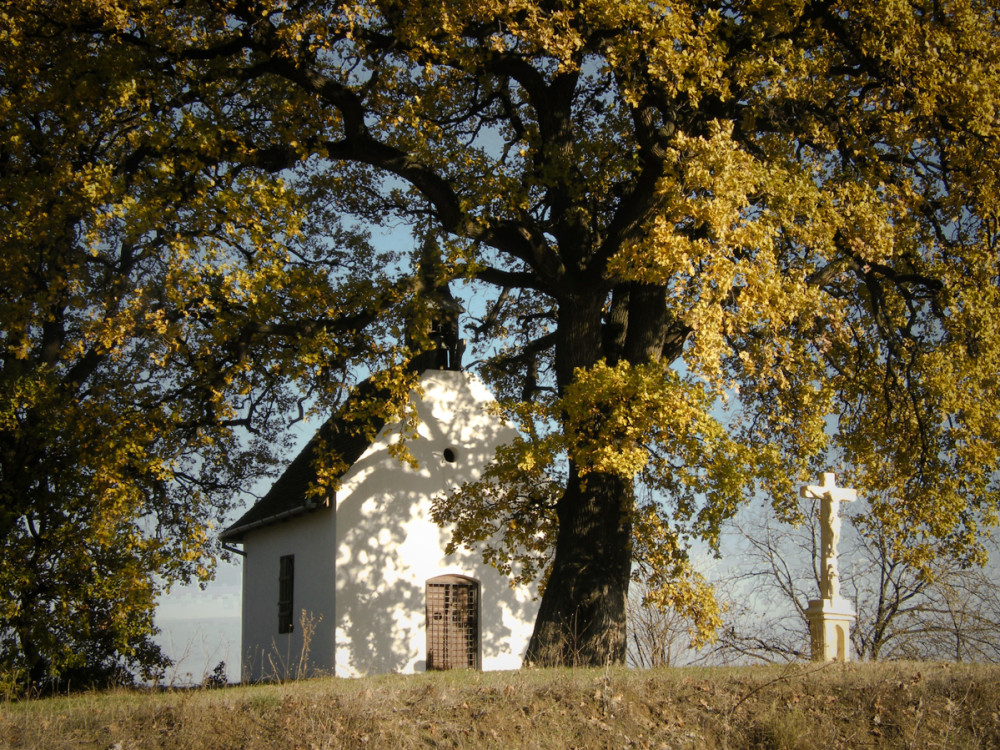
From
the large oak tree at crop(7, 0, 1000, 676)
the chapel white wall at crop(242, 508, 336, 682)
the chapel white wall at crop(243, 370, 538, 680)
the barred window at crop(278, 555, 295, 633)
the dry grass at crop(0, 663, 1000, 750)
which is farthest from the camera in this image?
the barred window at crop(278, 555, 295, 633)

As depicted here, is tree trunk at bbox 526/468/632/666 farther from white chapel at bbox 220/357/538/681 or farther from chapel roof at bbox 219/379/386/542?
white chapel at bbox 220/357/538/681

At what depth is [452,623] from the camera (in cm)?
1898

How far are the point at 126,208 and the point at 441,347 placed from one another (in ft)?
34.5

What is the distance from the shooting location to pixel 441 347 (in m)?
21.4

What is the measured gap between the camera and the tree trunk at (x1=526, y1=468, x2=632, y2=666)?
1263 cm

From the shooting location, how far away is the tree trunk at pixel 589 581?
12633 mm

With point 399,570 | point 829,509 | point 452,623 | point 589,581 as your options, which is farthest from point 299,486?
point 829,509

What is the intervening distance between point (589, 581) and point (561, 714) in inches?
159

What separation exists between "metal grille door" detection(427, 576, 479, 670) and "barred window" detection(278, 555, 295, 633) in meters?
3.44

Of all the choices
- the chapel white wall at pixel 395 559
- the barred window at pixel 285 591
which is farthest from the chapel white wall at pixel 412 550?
the barred window at pixel 285 591

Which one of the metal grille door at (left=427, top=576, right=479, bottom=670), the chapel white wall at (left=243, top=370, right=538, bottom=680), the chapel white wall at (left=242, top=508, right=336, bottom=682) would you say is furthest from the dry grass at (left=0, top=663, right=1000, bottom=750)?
the metal grille door at (left=427, top=576, right=479, bottom=670)

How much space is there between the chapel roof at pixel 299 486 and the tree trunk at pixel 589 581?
4.82m

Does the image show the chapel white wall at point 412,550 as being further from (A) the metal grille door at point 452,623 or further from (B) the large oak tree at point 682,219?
(B) the large oak tree at point 682,219

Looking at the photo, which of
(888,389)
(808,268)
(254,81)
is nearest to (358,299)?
(254,81)
